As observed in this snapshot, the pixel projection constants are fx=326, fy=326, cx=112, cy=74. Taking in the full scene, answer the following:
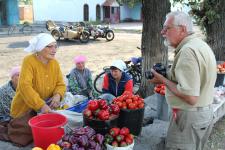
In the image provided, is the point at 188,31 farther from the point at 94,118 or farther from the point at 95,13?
the point at 95,13

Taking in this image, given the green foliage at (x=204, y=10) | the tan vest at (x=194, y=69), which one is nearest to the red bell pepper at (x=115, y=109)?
the tan vest at (x=194, y=69)

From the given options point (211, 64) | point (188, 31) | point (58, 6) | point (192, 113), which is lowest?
point (192, 113)

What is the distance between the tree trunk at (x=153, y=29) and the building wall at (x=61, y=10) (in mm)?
32856

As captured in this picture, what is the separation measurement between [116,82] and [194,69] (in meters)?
2.83

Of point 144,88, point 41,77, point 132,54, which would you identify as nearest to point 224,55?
point 144,88

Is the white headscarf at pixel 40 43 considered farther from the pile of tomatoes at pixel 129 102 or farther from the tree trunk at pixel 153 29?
the tree trunk at pixel 153 29

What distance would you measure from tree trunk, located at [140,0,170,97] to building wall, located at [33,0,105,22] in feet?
108

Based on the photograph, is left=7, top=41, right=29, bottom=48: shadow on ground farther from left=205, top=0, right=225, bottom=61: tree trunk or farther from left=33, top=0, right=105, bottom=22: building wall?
left=33, top=0, right=105, bottom=22: building wall

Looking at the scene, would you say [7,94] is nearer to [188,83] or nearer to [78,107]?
[78,107]

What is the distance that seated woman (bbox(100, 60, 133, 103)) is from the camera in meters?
5.34

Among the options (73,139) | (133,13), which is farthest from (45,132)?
(133,13)

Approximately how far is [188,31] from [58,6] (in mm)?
36641

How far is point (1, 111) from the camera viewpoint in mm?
5078

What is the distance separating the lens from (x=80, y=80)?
21.2 feet
